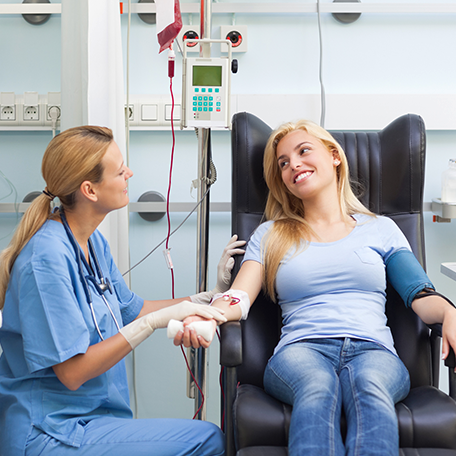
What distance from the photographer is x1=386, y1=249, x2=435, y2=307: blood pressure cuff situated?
128 cm

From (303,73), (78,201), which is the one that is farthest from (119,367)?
(303,73)

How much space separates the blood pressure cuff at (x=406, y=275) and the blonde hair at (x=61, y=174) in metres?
0.86

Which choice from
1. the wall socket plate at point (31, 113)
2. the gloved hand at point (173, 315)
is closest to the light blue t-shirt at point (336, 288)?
the gloved hand at point (173, 315)

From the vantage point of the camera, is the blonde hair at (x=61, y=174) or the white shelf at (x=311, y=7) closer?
the blonde hair at (x=61, y=174)

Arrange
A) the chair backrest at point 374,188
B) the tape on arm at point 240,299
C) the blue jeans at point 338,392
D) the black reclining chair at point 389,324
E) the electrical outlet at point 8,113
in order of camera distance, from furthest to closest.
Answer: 1. the electrical outlet at point 8,113
2. the chair backrest at point 374,188
3. the tape on arm at point 240,299
4. the black reclining chair at point 389,324
5. the blue jeans at point 338,392

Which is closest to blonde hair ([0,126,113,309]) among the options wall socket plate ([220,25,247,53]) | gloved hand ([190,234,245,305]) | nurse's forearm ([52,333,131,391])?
nurse's forearm ([52,333,131,391])

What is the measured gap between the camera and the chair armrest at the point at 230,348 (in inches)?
42.5

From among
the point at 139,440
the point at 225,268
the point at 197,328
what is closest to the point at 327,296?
the point at 225,268

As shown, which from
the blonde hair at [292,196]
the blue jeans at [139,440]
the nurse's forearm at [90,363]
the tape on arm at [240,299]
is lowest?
the blue jeans at [139,440]

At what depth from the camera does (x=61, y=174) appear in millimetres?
1130

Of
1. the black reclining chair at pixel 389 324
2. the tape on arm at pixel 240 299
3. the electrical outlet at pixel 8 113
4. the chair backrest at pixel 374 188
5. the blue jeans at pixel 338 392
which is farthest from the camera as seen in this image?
the electrical outlet at pixel 8 113

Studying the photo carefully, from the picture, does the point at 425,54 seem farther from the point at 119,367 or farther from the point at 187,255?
the point at 119,367

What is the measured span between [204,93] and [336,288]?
0.69 m

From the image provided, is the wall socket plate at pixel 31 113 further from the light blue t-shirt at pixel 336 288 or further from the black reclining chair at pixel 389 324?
the light blue t-shirt at pixel 336 288
